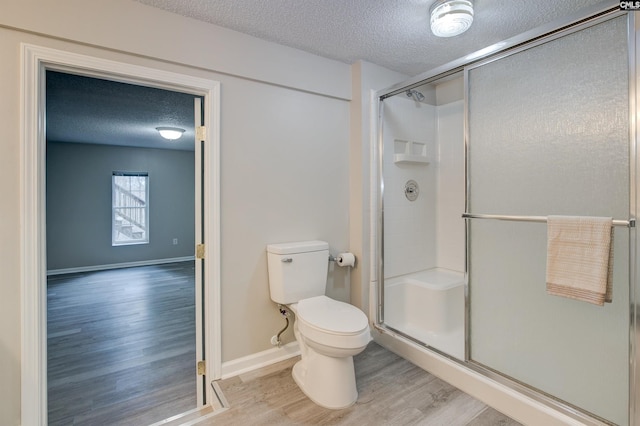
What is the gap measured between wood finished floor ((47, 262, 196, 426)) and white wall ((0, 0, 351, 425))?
0.50 metres

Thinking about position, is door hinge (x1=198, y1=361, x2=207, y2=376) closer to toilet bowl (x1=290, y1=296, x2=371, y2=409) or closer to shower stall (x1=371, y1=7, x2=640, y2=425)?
toilet bowl (x1=290, y1=296, x2=371, y2=409)

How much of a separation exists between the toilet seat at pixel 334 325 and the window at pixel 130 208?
5.33 m

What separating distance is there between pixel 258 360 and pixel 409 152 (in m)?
2.11

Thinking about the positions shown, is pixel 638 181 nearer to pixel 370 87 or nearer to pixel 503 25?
pixel 503 25

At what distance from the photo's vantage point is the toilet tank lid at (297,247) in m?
2.04

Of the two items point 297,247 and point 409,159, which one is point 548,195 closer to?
point 409,159

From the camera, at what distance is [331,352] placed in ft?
5.37

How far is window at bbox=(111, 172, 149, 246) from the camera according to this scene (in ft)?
19.0

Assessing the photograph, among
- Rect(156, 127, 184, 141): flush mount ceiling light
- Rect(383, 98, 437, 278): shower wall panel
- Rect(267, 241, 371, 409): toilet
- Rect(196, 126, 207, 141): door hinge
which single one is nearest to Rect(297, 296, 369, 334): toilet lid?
Rect(267, 241, 371, 409): toilet

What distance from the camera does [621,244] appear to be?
4.57 ft

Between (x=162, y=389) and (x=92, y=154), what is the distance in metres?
5.09

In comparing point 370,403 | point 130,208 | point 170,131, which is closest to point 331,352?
point 370,403

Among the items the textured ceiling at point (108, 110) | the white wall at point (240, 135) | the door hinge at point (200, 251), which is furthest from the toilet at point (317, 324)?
the textured ceiling at point (108, 110)

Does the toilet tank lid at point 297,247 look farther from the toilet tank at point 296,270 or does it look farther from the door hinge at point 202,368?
the door hinge at point 202,368
